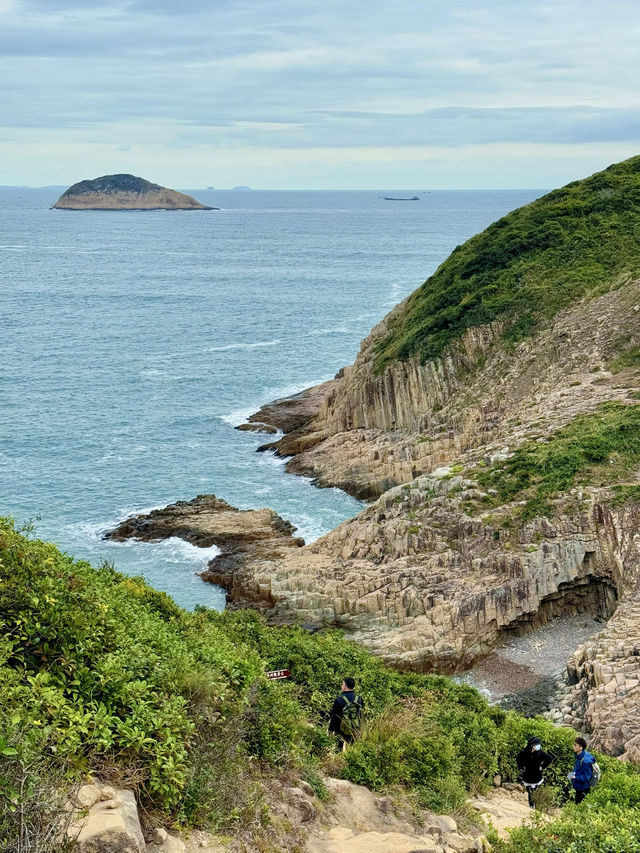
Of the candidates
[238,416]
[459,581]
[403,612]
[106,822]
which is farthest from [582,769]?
[238,416]

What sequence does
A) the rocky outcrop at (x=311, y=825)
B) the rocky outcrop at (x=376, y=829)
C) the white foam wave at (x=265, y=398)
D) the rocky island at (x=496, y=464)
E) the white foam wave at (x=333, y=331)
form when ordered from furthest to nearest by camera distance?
the white foam wave at (x=333, y=331), the white foam wave at (x=265, y=398), the rocky island at (x=496, y=464), the rocky outcrop at (x=376, y=829), the rocky outcrop at (x=311, y=825)

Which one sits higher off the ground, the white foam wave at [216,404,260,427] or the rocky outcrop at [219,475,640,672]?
the white foam wave at [216,404,260,427]

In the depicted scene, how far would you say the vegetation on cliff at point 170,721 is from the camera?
34.4 feet

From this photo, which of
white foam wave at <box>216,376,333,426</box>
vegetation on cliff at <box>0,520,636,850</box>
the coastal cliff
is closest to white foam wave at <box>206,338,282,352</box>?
white foam wave at <box>216,376,333,426</box>

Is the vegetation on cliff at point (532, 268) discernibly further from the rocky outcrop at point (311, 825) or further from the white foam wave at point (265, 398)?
the rocky outcrop at point (311, 825)

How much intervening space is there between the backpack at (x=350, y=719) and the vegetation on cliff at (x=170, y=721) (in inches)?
17.3

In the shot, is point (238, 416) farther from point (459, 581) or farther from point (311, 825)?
point (311, 825)

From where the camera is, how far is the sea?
47281 mm

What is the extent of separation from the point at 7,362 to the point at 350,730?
2801 inches

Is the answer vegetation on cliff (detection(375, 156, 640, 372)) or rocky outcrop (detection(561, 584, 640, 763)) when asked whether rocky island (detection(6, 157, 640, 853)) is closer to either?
rocky outcrop (detection(561, 584, 640, 763))

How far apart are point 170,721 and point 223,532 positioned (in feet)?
106

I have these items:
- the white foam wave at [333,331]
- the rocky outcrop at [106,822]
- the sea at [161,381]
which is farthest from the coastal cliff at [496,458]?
the white foam wave at [333,331]

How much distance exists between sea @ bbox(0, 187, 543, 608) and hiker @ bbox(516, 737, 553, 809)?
22.8 meters

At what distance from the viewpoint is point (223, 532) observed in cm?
4388
